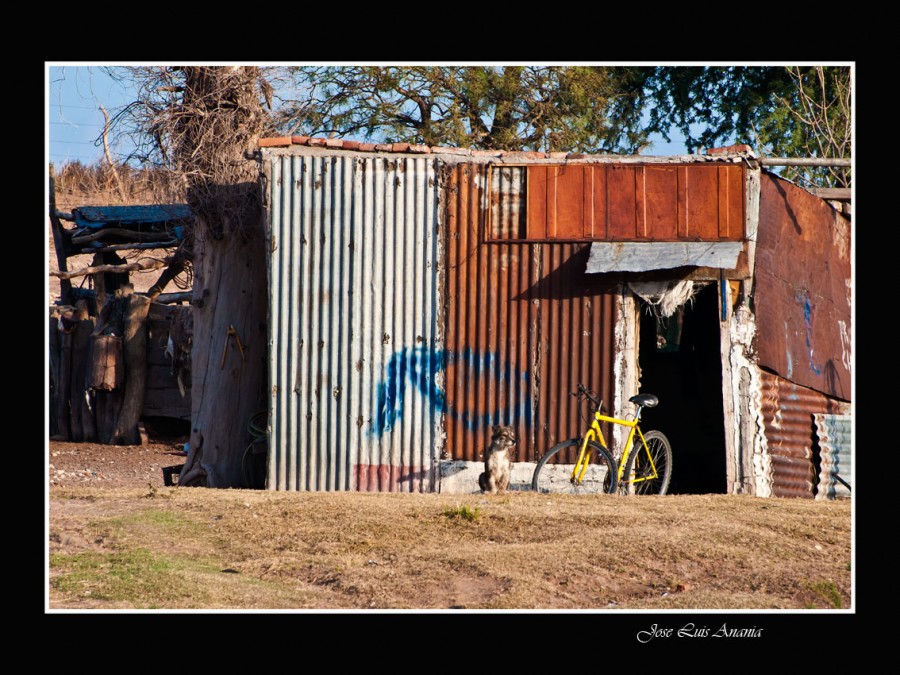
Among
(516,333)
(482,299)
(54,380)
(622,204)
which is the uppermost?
(622,204)

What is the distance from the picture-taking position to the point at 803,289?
11.9 metres

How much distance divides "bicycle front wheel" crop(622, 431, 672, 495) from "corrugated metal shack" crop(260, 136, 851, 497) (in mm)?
429

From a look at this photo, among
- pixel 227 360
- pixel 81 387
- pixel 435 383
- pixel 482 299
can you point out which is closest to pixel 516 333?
pixel 482 299

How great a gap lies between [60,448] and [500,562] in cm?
1149

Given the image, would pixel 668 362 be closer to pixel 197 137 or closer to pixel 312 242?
pixel 312 242

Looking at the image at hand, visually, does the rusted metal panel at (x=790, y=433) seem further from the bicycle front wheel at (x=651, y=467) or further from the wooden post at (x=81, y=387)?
the wooden post at (x=81, y=387)

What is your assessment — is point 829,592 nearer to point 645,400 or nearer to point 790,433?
point 645,400

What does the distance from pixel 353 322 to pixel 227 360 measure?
1.86 metres

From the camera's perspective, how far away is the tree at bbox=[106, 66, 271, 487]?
1234 centimetres

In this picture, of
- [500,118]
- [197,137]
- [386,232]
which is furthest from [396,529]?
[500,118]

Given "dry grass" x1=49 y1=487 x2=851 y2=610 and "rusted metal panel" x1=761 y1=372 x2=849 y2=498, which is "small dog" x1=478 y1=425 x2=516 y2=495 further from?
"rusted metal panel" x1=761 y1=372 x2=849 y2=498

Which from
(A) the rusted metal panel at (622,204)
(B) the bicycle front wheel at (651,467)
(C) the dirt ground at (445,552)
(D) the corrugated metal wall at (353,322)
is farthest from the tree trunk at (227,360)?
(B) the bicycle front wheel at (651,467)

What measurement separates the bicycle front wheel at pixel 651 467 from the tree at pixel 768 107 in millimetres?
10119

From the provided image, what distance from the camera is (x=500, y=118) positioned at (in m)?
22.3
